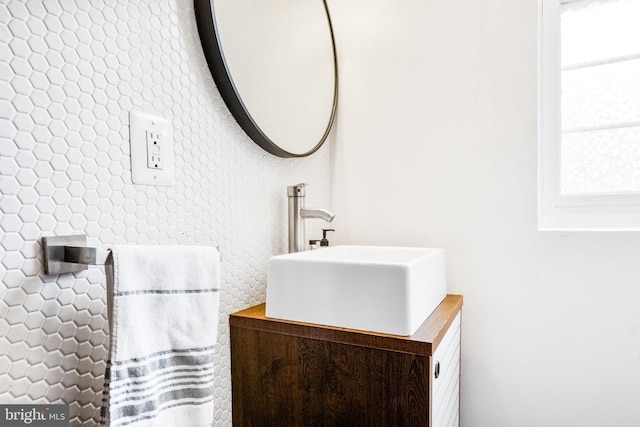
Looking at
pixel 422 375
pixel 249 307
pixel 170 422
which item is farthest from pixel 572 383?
pixel 170 422

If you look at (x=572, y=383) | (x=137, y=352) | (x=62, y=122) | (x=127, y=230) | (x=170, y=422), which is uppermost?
(x=62, y=122)

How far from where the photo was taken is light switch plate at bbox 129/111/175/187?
0.77 metres

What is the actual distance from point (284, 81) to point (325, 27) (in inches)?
14.9

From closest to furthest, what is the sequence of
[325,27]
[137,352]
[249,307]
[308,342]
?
[137,352], [308,342], [249,307], [325,27]

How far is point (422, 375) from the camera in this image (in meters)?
0.78

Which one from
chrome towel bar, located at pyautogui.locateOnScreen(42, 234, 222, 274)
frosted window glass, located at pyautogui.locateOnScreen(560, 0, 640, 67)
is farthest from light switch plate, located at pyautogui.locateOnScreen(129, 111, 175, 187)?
frosted window glass, located at pyautogui.locateOnScreen(560, 0, 640, 67)

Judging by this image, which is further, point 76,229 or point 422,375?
point 422,375

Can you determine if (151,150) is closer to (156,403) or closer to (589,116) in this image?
(156,403)

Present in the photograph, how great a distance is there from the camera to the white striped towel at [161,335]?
0.60m

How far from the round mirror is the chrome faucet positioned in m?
0.13

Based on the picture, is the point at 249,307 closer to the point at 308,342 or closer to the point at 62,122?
the point at 308,342

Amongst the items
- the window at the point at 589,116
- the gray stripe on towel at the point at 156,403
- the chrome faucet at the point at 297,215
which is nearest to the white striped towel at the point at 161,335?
the gray stripe on towel at the point at 156,403

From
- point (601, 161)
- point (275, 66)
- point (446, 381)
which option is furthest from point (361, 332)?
point (601, 161)
